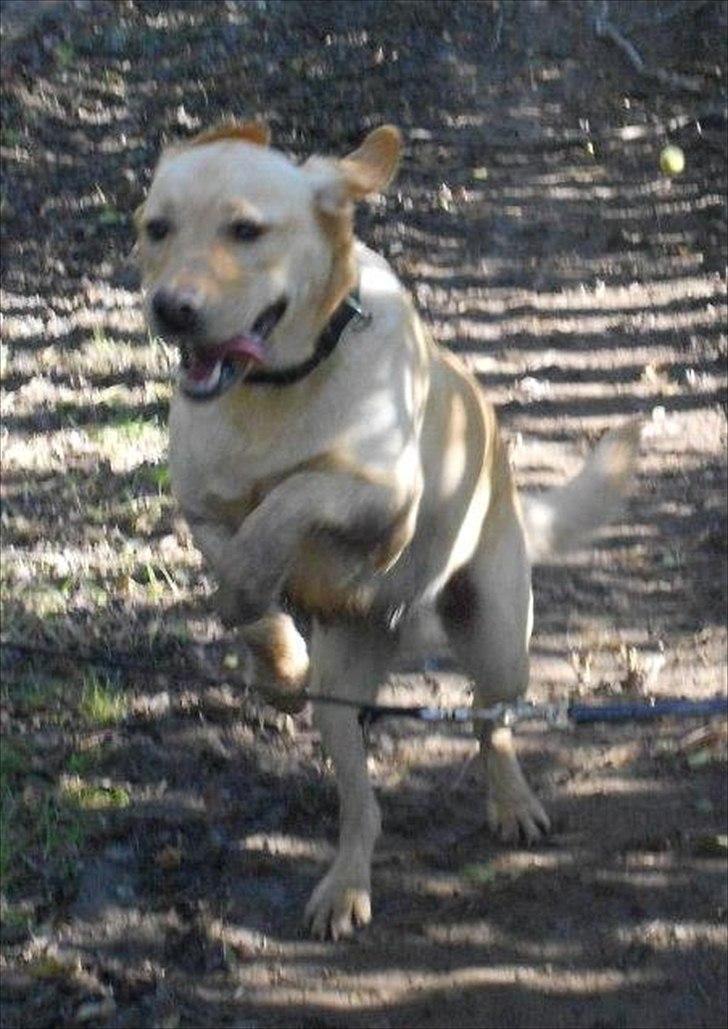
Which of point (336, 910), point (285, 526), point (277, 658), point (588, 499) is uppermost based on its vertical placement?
point (285, 526)

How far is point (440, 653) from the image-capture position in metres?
5.21

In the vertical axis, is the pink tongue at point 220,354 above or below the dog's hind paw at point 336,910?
above

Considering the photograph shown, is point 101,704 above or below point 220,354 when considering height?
below

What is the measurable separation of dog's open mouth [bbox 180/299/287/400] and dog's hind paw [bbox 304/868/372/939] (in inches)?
56.0

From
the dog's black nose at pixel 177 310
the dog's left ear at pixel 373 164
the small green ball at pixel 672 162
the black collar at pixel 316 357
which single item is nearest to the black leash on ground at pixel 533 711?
the black collar at pixel 316 357

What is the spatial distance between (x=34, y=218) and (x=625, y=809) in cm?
475

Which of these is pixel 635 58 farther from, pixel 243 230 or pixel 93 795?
pixel 243 230

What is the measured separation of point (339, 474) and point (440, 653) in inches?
64.9

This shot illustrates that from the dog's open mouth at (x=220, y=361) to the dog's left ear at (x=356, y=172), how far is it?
285mm

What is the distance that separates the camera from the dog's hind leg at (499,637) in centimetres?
434

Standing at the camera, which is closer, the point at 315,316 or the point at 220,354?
the point at 220,354

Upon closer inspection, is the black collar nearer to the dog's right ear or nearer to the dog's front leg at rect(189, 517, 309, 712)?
the dog's right ear

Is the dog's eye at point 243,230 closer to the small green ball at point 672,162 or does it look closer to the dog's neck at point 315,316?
the dog's neck at point 315,316

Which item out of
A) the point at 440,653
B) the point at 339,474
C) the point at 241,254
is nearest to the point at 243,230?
the point at 241,254
